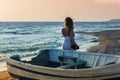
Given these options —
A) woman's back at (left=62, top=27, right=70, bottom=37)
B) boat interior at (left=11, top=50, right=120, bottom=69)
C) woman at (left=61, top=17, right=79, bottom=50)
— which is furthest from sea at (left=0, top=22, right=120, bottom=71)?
woman's back at (left=62, top=27, right=70, bottom=37)

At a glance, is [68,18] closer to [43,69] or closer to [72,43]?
[72,43]

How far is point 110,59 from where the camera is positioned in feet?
31.9

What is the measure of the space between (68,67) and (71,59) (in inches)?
52.0

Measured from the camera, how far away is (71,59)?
35.6 feet

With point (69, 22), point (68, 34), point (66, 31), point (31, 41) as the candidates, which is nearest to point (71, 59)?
point (68, 34)

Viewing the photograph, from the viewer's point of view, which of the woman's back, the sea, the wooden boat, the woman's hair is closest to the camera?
the wooden boat

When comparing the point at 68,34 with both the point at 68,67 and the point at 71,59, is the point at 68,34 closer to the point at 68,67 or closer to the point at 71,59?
the point at 71,59

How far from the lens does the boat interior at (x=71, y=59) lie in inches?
389

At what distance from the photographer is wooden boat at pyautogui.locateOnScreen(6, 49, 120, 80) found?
27.1ft

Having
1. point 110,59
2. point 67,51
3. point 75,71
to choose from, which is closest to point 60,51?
point 67,51

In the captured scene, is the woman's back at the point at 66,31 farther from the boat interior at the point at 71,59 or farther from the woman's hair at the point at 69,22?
the boat interior at the point at 71,59

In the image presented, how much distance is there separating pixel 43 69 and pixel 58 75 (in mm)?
567

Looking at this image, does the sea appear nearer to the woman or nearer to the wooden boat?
the wooden boat

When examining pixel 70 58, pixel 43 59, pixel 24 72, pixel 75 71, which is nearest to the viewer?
pixel 75 71
